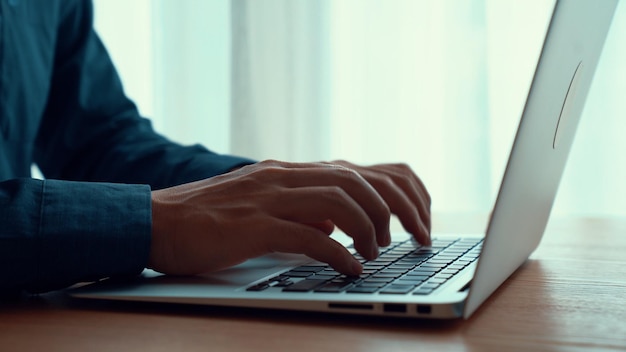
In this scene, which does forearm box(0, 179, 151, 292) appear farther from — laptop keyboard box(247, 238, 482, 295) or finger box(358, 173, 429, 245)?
finger box(358, 173, 429, 245)

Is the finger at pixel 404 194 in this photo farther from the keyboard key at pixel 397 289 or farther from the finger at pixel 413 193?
the keyboard key at pixel 397 289

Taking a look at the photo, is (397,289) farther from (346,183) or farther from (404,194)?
(404,194)

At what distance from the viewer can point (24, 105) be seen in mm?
1187

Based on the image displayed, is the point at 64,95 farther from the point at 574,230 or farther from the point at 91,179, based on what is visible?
the point at 574,230

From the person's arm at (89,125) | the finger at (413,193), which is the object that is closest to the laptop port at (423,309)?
the finger at (413,193)

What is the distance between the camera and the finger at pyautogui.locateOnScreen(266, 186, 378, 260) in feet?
1.96

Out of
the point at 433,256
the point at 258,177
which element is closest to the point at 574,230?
the point at 433,256

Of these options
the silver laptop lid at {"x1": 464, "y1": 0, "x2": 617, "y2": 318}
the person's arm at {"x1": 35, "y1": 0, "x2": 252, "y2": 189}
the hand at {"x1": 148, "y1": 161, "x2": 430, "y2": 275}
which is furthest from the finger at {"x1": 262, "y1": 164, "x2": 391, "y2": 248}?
the person's arm at {"x1": 35, "y1": 0, "x2": 252, "y2": 189}

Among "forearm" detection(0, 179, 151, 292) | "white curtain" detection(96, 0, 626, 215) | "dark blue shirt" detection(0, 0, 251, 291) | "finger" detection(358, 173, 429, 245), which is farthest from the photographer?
"white curtain" detection(96, 0, 626, 215)

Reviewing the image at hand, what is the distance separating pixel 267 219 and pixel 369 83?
151 cm

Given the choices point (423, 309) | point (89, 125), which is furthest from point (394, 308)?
A: point (89, 125)

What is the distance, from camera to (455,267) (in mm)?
621

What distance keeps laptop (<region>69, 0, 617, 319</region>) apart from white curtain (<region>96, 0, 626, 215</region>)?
119 cm

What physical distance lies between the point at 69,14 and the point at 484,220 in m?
0.82
